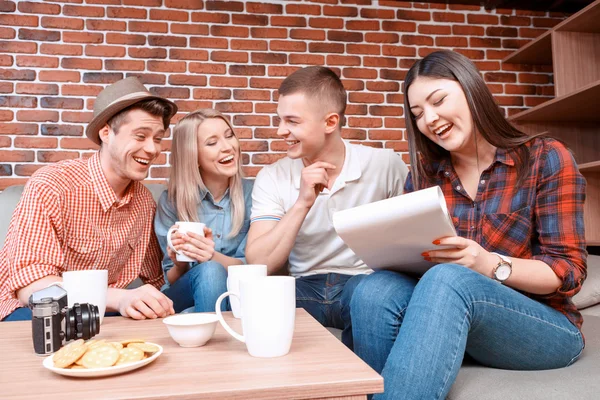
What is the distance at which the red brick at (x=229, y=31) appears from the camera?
2.50 metres

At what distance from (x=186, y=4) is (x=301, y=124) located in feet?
3.75

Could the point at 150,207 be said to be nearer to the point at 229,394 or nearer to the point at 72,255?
the point at 72,255

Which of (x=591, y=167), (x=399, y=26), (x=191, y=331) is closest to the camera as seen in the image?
(x=191, y=331)

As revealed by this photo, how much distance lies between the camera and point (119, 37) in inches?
95.0

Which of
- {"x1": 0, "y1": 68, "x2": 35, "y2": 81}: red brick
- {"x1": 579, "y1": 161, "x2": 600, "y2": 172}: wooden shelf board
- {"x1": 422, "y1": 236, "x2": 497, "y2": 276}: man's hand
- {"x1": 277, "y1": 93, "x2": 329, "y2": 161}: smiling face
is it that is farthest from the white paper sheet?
{"x1": 0, "y1": 68, "x2": 35, "y2": 81}: red brick

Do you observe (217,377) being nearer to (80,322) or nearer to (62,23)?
(80,322)

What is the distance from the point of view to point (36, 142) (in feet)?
7.66

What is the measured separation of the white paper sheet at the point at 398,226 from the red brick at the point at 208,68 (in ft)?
5.24

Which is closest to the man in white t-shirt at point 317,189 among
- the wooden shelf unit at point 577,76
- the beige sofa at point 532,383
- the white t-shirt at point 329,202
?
the white t-shirt at point 329,202

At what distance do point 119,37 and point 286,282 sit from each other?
205 cm

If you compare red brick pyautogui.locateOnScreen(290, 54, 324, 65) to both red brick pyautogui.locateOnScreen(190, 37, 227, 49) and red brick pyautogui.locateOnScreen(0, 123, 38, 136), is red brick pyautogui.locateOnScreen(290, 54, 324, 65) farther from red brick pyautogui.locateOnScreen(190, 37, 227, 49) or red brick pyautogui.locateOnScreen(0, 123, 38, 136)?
red brick pyautogui.locateOnScreen(0, 123, 38, 136)

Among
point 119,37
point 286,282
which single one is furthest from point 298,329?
point 119,37

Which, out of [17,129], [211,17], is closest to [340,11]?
[211,17]

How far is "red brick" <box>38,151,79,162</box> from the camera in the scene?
2.34 m
